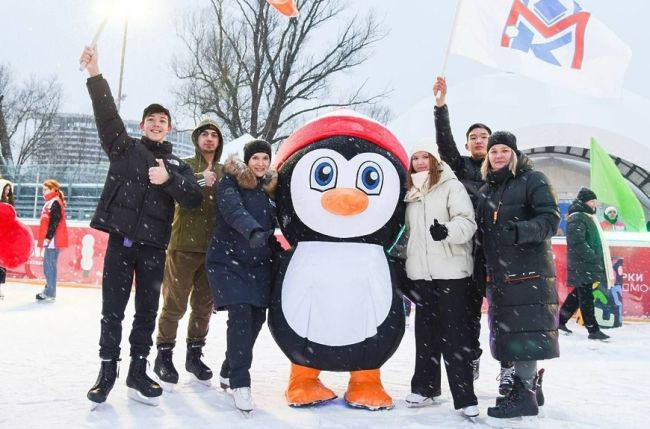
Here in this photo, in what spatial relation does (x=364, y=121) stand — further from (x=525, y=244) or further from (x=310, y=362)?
(x=310, y=362)

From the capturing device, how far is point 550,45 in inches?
168

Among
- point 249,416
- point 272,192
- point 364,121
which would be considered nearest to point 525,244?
point 364,121

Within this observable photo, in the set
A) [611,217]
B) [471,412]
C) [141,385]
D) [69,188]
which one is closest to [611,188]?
[611,217]

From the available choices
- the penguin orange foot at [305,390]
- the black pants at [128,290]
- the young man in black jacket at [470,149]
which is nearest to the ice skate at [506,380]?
the young man in black jacket at [470,149]

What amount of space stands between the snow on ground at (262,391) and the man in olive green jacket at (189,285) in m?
0.17

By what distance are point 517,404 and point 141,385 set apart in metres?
2.07

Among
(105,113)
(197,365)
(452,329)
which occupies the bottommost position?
(197,365)

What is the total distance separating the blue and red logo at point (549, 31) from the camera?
4250 mm

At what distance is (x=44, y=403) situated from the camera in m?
3.04

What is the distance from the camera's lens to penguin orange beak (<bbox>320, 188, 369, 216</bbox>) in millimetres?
3041

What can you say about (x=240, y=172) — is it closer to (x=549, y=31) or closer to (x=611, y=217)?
(x=549, y=31)

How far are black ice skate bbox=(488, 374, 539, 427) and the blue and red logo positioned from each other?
2.56 m

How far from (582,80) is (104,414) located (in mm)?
4010

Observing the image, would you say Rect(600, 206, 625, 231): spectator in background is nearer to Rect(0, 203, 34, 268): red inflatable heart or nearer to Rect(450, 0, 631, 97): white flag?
Rect(450, 0, 631, 97): white flag
